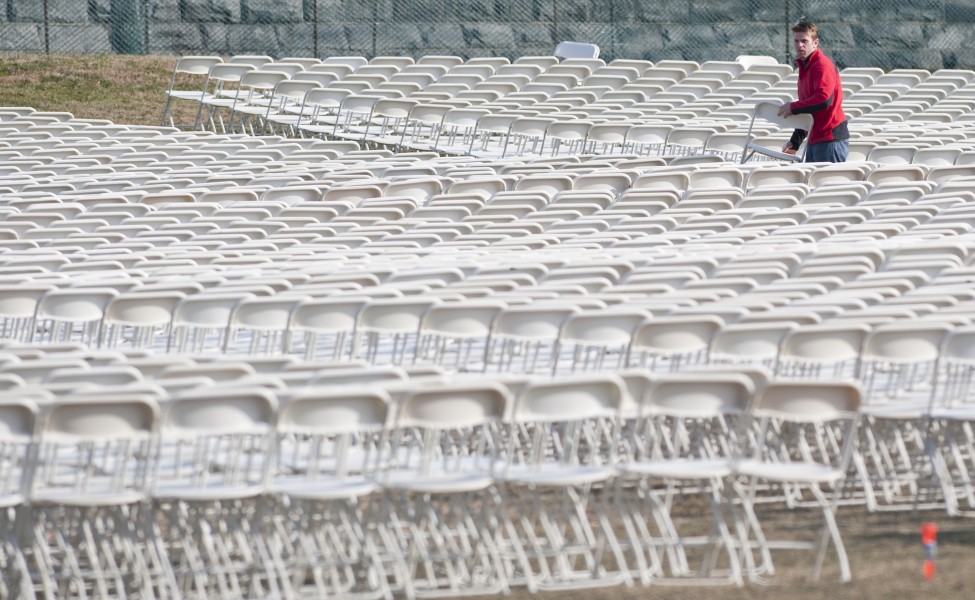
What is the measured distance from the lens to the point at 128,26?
25.7 metres

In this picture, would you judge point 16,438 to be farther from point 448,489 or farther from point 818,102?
point 818,102

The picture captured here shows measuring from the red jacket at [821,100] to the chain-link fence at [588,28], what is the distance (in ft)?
45.3

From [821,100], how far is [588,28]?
14.6 m

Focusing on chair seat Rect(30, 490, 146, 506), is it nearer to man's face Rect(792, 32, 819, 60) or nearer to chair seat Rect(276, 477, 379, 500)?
chair seat Rect(276, 477, 379, 500)

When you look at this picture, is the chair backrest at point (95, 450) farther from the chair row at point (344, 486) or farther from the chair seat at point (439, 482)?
the chair seat at point (439, 482)

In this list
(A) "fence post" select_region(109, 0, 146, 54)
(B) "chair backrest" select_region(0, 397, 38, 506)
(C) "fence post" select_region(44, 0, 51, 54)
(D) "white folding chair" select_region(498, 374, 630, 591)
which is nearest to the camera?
(B) "chair backrest" select_region(0, 397, 38, 506)

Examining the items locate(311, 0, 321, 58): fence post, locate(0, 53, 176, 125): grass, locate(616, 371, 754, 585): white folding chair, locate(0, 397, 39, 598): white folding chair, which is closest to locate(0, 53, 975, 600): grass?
locate(616, 371, 754, 585): white folding chair

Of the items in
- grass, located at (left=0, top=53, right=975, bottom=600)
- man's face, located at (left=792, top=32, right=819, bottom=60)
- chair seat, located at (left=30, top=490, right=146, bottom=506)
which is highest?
chair seat, located at (left=30, top=490, right=146, bottom=506)

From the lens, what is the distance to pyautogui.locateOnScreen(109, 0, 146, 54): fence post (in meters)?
25.6

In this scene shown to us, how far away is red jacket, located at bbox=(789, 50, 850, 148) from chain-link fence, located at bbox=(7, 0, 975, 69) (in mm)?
13818

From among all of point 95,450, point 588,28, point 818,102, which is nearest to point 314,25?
point 588,28

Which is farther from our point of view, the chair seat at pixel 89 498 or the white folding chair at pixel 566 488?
the white folding chair at pixel 566 488

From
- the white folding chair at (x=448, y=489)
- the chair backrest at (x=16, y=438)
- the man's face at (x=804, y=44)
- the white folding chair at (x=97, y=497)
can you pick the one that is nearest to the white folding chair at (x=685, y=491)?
the white folding chair at (x=448, y=489)

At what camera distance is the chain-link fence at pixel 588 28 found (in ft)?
86.5
